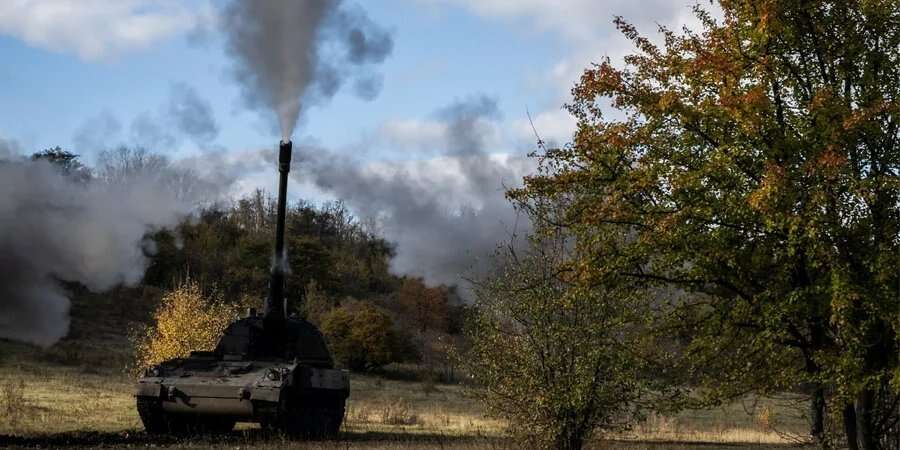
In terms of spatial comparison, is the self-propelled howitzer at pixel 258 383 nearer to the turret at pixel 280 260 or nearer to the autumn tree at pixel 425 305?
the turret at pixel 280 260

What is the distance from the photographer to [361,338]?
56.1m

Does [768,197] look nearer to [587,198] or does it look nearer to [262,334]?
[587,198]

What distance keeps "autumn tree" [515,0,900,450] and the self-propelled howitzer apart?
7108 millimetres

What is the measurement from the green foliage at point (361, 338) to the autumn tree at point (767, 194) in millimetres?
40867

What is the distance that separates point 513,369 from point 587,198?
10.4 ft

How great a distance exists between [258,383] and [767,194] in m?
11.0

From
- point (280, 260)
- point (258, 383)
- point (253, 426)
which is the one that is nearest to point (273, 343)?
point (280, 260)

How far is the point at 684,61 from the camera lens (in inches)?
613

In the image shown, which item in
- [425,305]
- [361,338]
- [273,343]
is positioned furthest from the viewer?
[425,305]

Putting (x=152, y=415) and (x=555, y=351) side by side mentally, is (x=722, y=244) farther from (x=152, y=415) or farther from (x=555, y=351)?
(x=152, y=415)

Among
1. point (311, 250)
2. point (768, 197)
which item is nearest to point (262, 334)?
point (768, 197)

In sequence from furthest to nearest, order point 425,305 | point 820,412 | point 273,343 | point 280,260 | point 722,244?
point 425,305 < point 273,343 < point 280,260 < point 820,412 < point 722,244

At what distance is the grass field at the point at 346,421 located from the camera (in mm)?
18297

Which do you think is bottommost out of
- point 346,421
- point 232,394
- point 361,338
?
point 346,421
